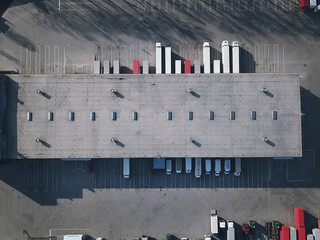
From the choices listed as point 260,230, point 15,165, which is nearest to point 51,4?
point 15,165

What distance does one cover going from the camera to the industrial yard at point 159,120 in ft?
166

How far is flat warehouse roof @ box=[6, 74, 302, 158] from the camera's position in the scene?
50562 millimetres

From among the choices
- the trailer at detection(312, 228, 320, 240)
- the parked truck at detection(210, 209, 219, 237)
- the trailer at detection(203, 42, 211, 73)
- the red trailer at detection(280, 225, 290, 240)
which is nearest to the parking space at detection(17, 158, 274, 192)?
the parked truck at detection(210, 209, 219, 237)

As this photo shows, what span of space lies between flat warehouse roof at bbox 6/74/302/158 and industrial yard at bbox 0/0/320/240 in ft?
0.65

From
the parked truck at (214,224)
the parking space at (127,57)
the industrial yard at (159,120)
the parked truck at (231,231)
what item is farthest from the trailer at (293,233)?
the parking space at (127,57)

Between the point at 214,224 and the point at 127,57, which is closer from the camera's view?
the point at 214,224

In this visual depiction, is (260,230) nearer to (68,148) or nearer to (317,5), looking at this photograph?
(68,148)

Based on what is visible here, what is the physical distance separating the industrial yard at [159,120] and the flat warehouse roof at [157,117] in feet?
0.65

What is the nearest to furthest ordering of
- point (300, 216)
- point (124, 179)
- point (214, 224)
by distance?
1. point (214, 224)
2. point (300, 216)
3. point (124, 179)

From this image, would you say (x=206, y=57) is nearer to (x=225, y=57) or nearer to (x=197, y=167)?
(x=225, y=57)

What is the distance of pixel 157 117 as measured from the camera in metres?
50.7

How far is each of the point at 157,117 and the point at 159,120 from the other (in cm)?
71

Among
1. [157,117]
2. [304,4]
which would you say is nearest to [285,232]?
[157,117]

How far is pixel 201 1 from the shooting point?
57281mm
